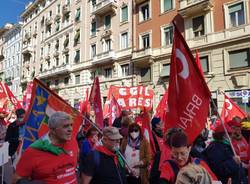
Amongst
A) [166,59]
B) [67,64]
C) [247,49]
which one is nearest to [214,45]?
[247,49]

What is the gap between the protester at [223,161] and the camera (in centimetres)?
309

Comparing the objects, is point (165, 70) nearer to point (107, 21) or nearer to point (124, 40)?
point (124, 40)

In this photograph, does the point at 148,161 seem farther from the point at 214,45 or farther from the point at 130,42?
the point at 130,42

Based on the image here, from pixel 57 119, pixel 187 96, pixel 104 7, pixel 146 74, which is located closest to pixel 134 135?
pixel 187 96

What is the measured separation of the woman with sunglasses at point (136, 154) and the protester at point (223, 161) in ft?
3.36

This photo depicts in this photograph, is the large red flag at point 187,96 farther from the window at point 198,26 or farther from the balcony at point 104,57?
the balcony at point 104,57

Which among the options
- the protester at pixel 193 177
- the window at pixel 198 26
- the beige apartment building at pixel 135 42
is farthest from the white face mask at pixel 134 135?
the window at pixel 198 26

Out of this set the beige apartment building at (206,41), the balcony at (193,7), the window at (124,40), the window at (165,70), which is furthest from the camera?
the window at (124,40)

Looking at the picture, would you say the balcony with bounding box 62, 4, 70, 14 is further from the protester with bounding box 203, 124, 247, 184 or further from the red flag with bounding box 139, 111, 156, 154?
the protester with bounding box 203, 124, 247, 184

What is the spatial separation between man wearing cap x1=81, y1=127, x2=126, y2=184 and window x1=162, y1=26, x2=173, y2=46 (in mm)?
16568

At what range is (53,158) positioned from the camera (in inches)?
92.4

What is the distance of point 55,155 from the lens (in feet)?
7.77

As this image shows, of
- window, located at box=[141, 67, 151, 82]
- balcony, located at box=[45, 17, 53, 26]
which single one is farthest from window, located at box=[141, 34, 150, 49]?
balcony, located at box=[45, 17, 53, 26]

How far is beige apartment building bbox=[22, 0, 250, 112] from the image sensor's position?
602 inches
